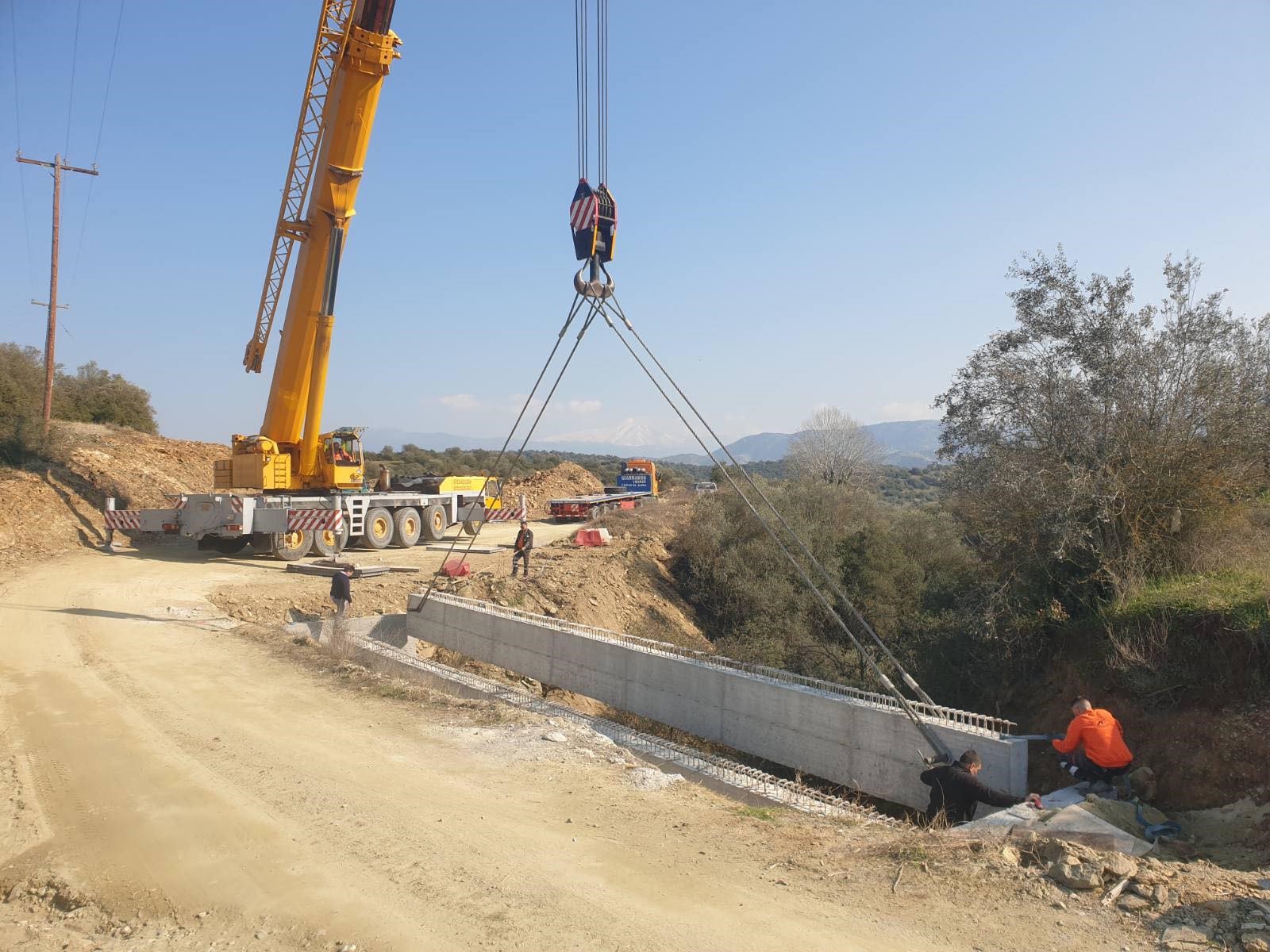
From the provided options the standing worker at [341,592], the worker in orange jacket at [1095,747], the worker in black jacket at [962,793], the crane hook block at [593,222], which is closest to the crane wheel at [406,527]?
the standing worker at [341,592]

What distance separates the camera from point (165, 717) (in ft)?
26.5

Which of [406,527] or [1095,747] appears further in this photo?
[406,527]

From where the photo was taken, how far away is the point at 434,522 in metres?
22.9

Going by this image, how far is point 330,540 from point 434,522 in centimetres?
415

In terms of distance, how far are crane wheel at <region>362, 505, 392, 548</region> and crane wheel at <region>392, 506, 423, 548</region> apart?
241mm

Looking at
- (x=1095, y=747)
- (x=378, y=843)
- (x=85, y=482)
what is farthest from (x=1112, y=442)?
(x=85, y=482)

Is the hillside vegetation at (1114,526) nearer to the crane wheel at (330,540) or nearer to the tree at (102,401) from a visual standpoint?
the crane wheel at (330,540)

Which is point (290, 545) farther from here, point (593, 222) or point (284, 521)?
point (593, 222)

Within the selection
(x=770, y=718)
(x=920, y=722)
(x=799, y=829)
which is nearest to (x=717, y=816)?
(x=799, y=829)

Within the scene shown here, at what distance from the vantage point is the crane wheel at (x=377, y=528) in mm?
20531

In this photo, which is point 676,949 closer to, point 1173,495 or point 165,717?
point 165,717

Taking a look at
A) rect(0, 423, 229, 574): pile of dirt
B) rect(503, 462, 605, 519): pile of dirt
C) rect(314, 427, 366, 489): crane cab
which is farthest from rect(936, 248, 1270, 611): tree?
rect(503, 462, 605, 519): pile of dirt

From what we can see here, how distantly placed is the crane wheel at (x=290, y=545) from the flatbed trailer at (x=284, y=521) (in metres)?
0.02

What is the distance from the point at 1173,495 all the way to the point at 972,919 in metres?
7.19
